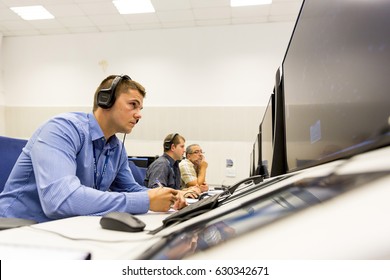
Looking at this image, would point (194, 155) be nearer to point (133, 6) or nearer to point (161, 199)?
point (133, 6)

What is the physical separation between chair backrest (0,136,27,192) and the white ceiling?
279 centimetres

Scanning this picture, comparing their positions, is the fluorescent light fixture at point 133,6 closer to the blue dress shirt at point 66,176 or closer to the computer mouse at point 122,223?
the blue dress shirt at point 66,176

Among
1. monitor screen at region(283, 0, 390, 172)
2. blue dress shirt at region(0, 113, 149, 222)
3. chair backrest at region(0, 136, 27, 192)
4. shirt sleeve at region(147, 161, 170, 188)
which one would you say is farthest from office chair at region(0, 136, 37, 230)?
monitor screen at region(283, 0, 390, 172)

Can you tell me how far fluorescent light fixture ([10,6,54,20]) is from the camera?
361cm

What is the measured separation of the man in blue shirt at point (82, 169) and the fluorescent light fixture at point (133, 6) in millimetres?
2811

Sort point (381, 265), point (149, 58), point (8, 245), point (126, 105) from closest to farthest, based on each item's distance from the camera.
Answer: point (381, 265) → point (8, 245) → point (126, 105) → point (149, 58)

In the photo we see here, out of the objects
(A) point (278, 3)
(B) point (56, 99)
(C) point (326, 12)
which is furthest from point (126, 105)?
(B) point (56, 99)

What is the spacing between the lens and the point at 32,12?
3709 mm

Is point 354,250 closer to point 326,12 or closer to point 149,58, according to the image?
point 326,12

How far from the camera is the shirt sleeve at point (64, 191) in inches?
27.2

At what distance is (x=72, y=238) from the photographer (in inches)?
16.7

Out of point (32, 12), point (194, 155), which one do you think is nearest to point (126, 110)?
point (194, 155)

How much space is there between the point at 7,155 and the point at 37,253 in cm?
105

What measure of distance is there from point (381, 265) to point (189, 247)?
0.41 ft
